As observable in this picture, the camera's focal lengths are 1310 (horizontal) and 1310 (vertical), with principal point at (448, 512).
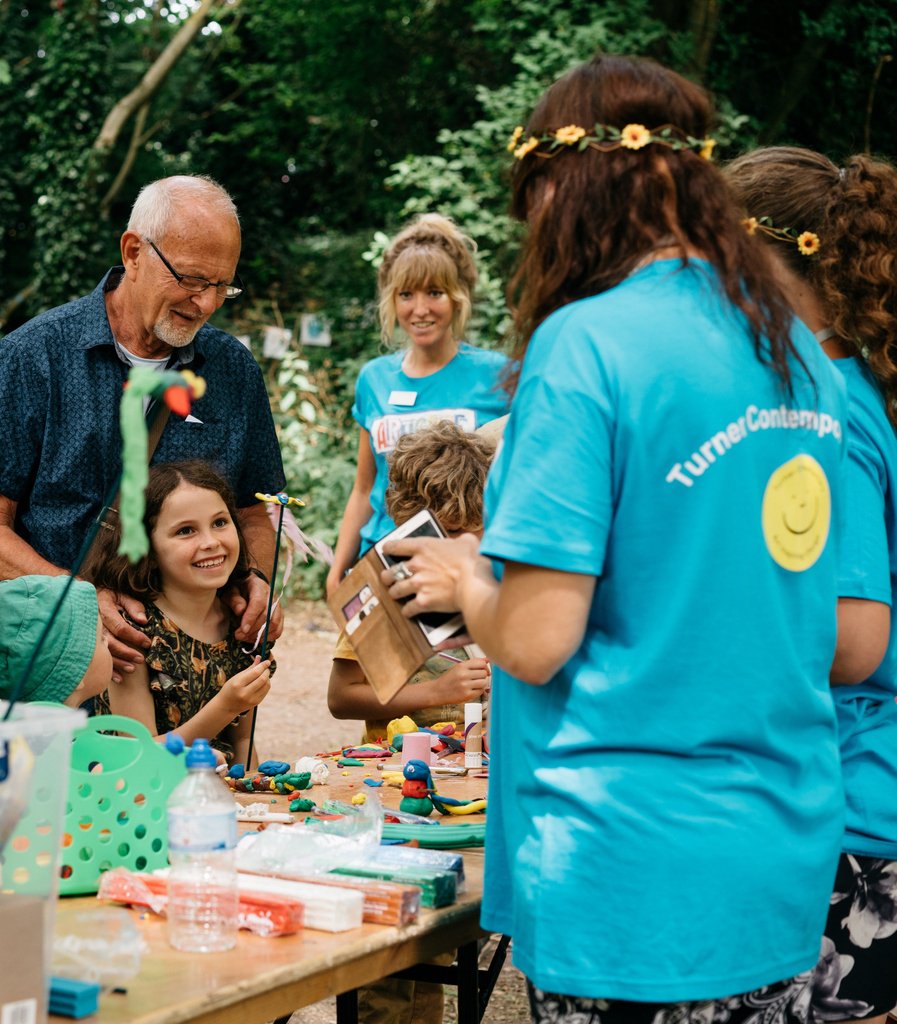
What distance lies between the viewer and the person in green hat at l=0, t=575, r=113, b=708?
218 centimetres

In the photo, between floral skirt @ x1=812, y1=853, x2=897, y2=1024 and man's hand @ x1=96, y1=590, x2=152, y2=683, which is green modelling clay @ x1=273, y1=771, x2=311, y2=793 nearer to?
man's hand @ x1=96, y1=590, x2=152, y2=683

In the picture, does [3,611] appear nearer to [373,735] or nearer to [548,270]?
[548,270]

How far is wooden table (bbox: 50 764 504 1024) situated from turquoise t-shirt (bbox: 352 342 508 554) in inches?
106

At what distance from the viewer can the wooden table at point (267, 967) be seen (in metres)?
1.53

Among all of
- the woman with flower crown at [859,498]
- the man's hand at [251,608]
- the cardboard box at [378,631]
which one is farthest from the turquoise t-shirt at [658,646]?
the man's hand at [251,608]

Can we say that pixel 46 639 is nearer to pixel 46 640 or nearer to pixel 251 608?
pixel 46 640

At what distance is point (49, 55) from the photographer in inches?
558

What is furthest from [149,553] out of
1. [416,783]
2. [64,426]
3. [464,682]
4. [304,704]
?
[304,704]

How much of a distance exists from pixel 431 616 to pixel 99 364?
1.90 m

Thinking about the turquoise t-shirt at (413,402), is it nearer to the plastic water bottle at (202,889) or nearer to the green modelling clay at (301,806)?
the green modelling clay at (301,806)

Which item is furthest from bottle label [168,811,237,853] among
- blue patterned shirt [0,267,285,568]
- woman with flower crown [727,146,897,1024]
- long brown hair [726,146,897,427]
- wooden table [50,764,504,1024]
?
blue patterned shirt [0,267,285,568]

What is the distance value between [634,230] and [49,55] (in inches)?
557

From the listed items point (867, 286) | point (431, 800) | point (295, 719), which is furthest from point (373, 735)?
point (295, 719)

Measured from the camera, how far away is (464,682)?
3227 mm
